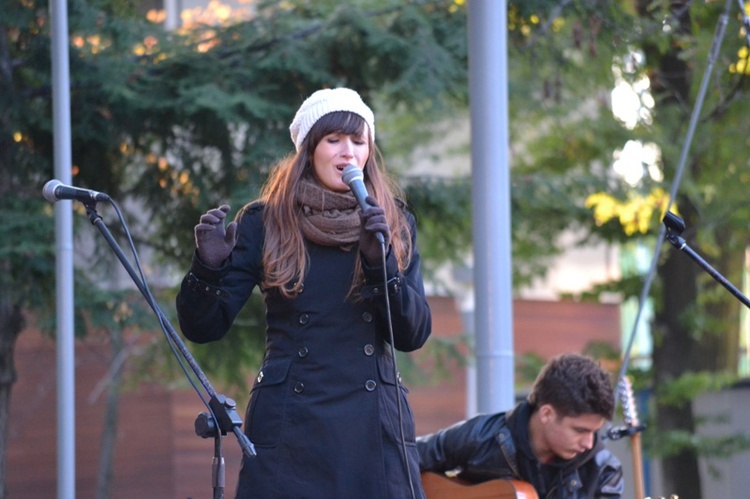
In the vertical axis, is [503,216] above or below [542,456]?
above

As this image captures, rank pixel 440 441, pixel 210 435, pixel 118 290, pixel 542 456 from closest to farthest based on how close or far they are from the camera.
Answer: pixel 210 435 → pixel 542 456 → pixel 440 441 → pixel 118 290

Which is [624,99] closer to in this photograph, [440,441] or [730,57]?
[730,57]

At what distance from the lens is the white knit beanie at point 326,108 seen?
293 centimetres

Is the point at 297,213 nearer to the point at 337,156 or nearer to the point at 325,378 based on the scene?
the point at 337,156

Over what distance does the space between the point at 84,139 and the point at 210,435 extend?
3932 millimetres

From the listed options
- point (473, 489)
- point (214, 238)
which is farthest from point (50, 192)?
point (473, 489)

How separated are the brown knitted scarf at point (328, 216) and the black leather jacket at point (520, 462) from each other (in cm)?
161

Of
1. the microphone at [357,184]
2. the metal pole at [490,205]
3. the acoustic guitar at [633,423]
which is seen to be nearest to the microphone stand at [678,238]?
the microphone at [357,184]

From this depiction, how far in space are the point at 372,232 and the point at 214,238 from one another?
0.37 m

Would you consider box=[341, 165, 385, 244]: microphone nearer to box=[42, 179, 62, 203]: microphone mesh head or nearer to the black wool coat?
the black wool coat

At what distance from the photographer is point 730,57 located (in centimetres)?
726

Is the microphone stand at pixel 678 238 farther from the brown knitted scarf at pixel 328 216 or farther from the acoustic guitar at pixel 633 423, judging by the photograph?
the acoustic guitar at pixel 633 423

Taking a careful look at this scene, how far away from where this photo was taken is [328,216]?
9.28 feet

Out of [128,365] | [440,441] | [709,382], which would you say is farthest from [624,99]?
[440,441]
